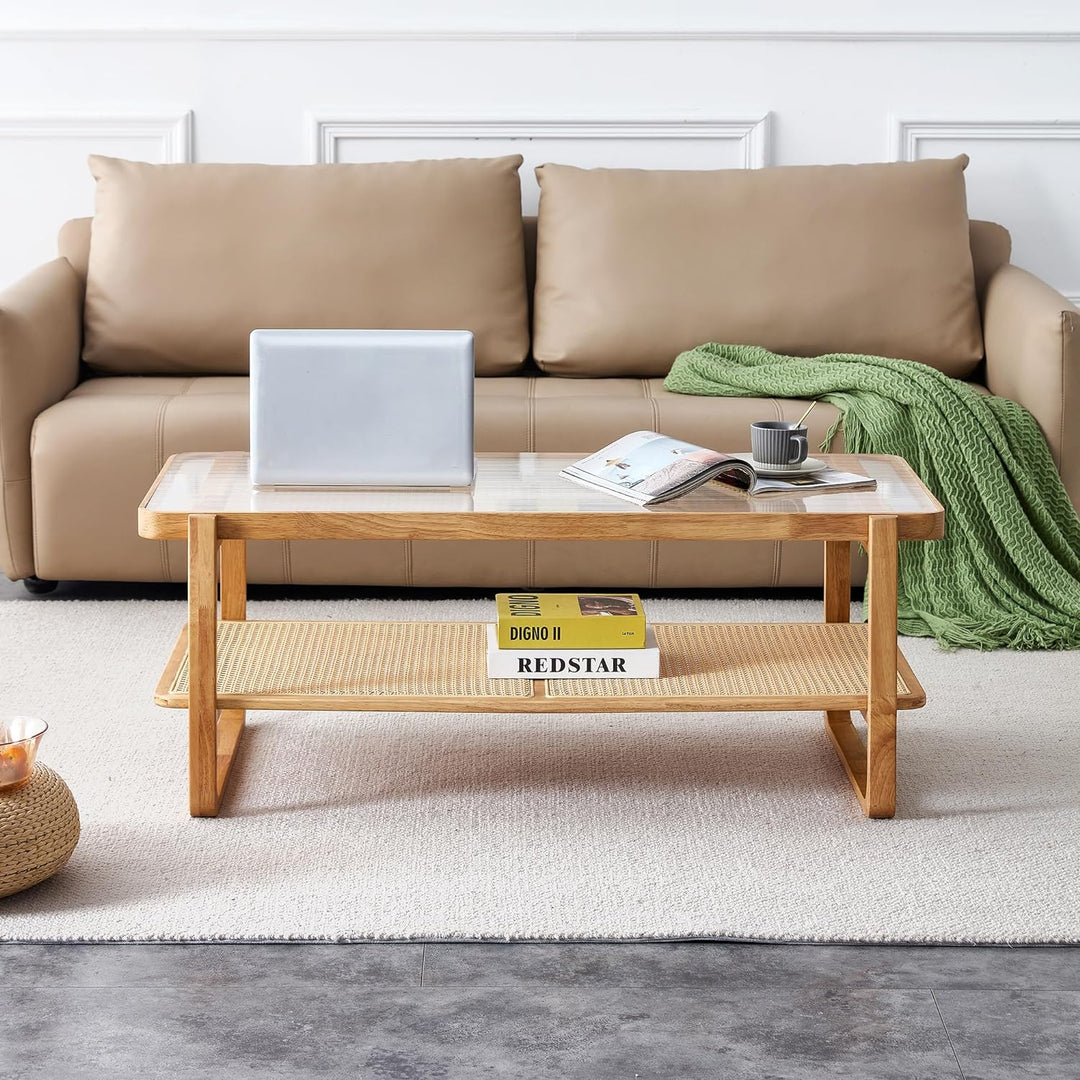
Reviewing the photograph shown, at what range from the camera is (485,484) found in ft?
6.13

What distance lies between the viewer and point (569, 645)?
180 centimetres

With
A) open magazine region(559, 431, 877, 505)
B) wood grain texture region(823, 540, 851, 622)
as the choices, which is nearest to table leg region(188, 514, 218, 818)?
open magazine region(559, 431, 877, 505)

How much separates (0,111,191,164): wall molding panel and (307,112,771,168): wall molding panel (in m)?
0.31

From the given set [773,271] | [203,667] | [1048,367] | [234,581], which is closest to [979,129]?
[773,271]

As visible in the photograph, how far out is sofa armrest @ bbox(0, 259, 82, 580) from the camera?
2617 mm

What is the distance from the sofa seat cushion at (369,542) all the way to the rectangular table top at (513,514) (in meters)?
0.83

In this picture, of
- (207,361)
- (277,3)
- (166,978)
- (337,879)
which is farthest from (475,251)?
(166,978)

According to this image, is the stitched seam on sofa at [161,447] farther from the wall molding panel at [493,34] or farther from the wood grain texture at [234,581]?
the wall molding panel at [493,34]

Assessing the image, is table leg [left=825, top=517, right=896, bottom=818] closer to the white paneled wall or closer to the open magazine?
the open magazine

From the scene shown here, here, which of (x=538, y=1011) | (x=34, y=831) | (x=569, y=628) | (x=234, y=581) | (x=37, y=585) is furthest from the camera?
(x=37, y=585)

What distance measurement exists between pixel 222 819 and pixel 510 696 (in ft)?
1.36

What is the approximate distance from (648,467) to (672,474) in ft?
0.20

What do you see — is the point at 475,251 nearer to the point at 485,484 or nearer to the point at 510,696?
the point at 485,484

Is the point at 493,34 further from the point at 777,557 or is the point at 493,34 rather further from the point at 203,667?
the point at 203,667
